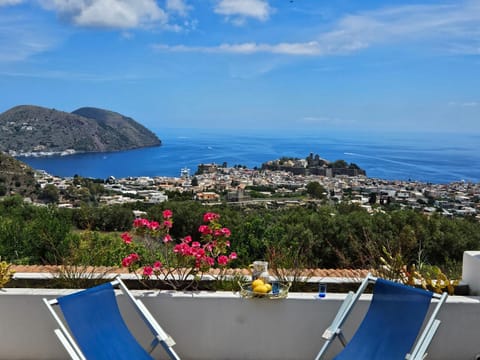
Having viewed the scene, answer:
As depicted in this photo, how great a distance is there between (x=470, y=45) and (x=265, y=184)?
12.4 meters

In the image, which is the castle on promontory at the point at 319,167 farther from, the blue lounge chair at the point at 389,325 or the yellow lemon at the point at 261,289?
the blue lounge chair at the point at 389,325

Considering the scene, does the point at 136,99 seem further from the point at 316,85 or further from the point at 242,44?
the point at 316,85

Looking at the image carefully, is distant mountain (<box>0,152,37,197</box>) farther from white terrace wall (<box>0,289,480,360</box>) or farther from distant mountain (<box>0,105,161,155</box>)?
distant mountain (<box>0,105,161,155</box>)

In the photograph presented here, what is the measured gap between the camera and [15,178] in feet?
76.3

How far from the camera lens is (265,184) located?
26.1 m

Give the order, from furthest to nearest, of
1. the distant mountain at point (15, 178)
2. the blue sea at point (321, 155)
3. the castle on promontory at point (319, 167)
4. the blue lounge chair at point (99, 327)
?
the blue sea at point (321, 155)
the castle on promontory at point (319, 167)
the distant mountain at point (15, 178)
the blue lounge chair at point (99, 327)

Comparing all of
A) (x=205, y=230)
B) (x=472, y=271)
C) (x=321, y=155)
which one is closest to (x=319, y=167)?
(x=321, y=155)

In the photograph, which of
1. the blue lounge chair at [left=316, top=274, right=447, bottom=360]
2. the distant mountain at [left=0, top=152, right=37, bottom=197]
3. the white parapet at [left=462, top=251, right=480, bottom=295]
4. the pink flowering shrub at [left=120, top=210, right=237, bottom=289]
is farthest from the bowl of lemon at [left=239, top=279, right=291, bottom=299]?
the distant mountain at [left=0, top=152, right=37, bottom=197]

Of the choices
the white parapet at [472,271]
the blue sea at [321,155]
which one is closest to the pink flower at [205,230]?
the white parapet at [472,271]

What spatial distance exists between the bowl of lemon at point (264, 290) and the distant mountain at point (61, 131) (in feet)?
142

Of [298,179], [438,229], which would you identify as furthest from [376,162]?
[438,229]

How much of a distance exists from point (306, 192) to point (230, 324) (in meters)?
19.7

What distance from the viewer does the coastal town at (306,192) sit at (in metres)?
16.2

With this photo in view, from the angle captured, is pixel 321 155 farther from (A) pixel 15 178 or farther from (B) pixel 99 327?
(B) pixel 99 327
